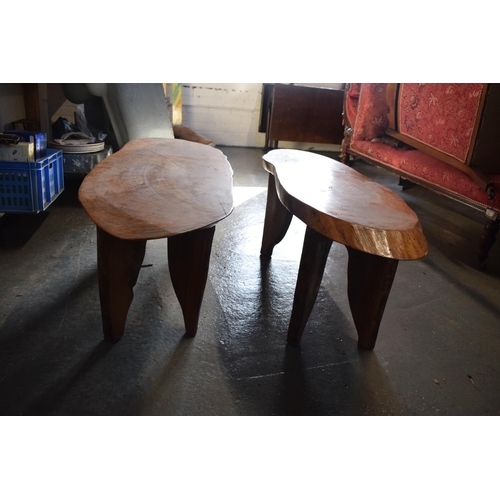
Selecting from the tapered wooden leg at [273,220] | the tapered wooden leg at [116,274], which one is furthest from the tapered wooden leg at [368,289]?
the tapered wooden leg at [116,274]

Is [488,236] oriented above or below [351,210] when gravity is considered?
below

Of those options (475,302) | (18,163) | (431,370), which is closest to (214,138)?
(18,163)

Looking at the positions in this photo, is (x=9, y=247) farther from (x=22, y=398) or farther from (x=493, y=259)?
(x=493, y=259)

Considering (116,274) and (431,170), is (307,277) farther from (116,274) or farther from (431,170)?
(431,170)

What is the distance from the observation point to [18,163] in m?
2.39

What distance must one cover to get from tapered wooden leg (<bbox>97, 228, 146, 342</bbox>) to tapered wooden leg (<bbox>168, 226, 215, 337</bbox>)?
14 cm

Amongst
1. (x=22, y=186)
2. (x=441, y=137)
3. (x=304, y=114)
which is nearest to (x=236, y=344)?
(x=22, y=186)

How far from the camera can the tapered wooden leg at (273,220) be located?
7.76 feet

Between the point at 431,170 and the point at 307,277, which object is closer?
the point at 307,277

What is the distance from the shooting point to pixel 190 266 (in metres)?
1.62

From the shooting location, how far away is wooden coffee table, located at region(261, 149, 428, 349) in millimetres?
1357

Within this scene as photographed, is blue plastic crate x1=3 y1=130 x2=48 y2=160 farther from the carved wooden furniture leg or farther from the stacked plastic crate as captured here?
the carved wooden furniture leg

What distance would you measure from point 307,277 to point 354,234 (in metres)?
0.35

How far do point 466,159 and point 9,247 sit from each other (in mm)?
2953
